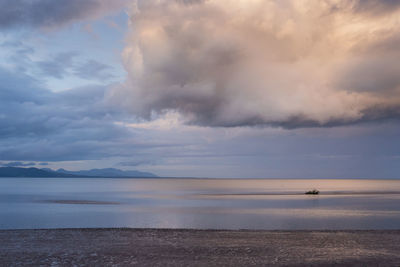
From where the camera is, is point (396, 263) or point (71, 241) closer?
point (396, 263)

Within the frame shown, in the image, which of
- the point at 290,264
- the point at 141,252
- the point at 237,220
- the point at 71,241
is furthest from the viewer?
the point at 237,220

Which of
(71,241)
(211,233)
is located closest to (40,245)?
(71,241)

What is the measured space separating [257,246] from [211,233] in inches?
308

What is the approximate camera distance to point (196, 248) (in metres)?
27.8

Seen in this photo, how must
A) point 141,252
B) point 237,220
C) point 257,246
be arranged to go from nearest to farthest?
point 141,252 → point 257,246 → point 237,220

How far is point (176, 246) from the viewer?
28.6m

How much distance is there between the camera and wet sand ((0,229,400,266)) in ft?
76.7

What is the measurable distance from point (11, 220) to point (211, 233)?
33772 millimetres

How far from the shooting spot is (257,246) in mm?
28547

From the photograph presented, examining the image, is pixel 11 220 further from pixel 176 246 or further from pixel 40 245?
pixel 176 246

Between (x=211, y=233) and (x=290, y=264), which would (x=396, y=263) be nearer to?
(x=290, y=264)

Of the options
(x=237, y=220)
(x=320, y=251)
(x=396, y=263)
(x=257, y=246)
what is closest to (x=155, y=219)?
(x=237, y=220)

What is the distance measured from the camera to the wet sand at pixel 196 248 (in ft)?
76.7

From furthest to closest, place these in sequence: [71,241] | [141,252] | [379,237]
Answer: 1. [379,237]
2. [71,241]
3. [141,252]
